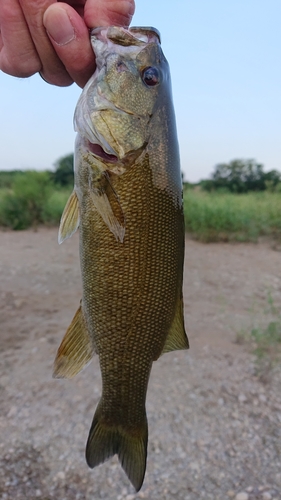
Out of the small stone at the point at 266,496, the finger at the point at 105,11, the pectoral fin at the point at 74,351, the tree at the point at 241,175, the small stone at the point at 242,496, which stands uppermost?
the finger at the point at 105,11

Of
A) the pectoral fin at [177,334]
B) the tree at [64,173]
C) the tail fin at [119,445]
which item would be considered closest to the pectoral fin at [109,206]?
the pectoral fin at [177,334]

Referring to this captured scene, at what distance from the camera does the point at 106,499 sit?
2834mm

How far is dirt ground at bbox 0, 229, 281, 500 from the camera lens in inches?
116

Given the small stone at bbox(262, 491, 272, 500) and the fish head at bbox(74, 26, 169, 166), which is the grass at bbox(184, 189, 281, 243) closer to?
the small stone at bbox(262, 491, 272, 500)

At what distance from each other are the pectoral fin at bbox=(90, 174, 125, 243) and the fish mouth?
0.07 m

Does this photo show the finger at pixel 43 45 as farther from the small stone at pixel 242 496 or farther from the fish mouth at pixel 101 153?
the small stone at pixel 242 496

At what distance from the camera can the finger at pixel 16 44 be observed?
55.6 inches

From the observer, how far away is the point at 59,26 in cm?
134

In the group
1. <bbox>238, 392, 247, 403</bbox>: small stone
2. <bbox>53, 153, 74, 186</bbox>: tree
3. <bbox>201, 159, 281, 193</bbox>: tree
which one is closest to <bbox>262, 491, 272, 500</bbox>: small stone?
<bbox>238, 392, 247, 403</bbox>: small stone

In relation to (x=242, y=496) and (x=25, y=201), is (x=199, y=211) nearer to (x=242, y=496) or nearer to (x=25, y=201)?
(x=25, y=201)

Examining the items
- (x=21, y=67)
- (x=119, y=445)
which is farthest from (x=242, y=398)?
(x=21, y=67)

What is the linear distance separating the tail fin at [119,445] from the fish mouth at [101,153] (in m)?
0.98

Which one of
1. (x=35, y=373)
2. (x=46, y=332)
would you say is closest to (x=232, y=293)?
(x=46, y=332)

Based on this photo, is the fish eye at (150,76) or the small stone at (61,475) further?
the small stone at (61,475)
